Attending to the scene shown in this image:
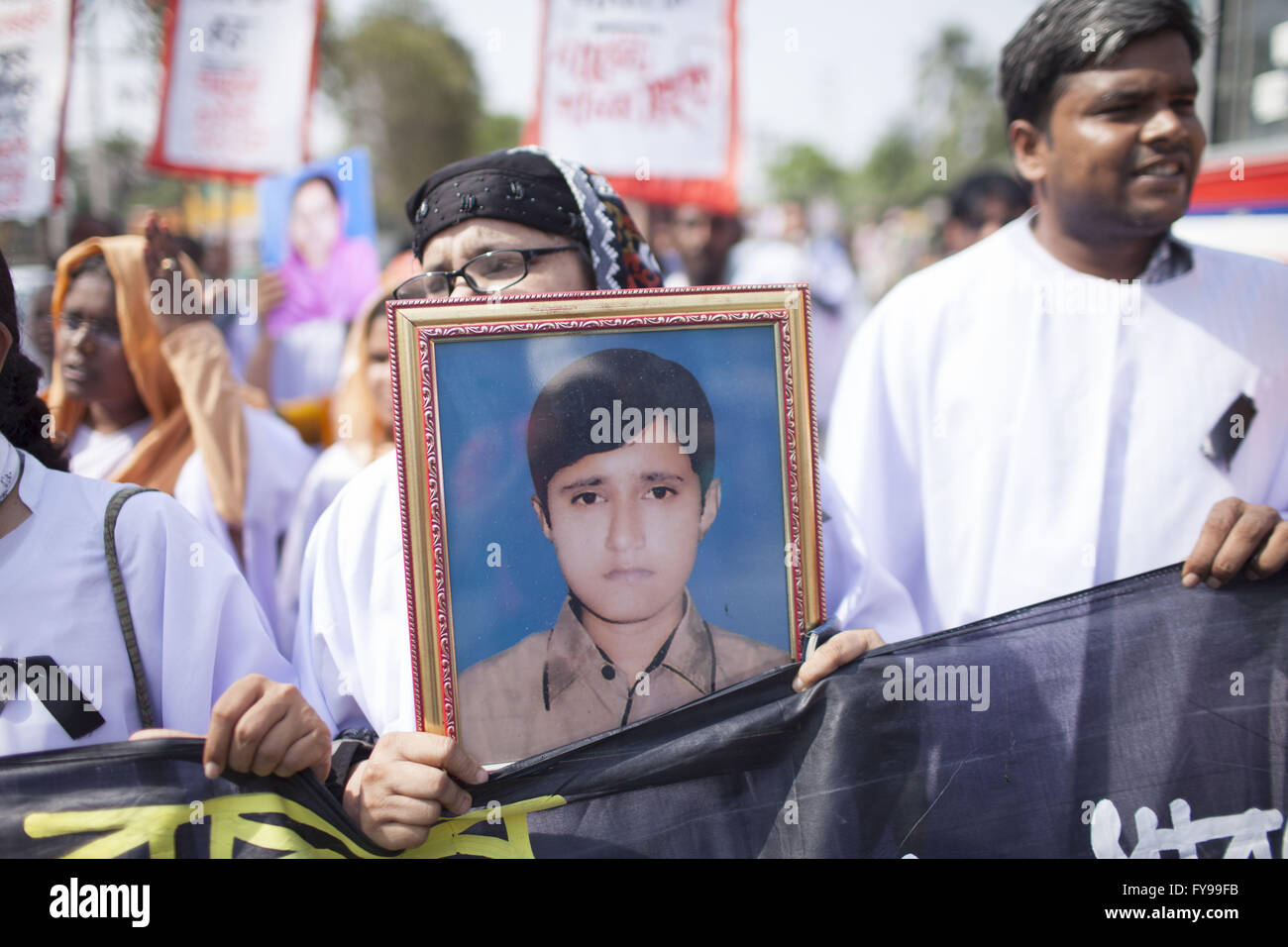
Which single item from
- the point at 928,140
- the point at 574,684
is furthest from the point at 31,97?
the point at 928,140

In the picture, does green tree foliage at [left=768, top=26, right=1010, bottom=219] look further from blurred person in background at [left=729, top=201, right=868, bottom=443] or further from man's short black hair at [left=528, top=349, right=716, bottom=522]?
man's short black hair at [left=528, top=349, right=716, bottom=522]

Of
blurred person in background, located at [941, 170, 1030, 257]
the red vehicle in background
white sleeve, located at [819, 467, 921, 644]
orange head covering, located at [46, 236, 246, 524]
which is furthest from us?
blurred person in background, located at [941, 170, 1030, 257]

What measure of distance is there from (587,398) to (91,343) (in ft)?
6.82

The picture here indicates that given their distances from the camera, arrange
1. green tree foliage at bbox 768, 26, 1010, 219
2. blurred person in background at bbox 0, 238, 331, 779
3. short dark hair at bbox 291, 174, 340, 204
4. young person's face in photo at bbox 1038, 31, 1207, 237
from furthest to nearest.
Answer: green tree foliage at bbox 768, 26, 1010, 219, short dark hair at bbox 291, 174, 340, 204, young person's face in photo at bbox 1038, 31, 1207, 237, blurred person in background at bbox 0, 238, 331, 779

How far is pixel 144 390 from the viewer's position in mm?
3205

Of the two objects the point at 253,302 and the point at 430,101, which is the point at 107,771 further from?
the point at 430,101

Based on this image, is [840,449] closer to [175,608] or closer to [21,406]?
[175,608]

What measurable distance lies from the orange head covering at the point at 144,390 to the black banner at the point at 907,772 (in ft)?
5.12

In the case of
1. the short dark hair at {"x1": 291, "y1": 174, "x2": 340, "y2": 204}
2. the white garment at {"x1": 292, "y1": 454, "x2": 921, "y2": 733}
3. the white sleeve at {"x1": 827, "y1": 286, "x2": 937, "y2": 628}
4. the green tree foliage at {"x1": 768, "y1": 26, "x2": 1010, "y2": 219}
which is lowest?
the white garment at {"x1": 292, "y1": 454, "x2": 921, "y2": 733}

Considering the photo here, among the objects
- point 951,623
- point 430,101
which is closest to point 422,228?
point 951,623

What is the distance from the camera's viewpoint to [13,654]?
1.68 m

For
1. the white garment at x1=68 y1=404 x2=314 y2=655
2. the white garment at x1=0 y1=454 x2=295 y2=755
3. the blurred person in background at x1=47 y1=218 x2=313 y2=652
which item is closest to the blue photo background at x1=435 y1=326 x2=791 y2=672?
the white garment at x1=0 y1=454 x2=295 y2=755

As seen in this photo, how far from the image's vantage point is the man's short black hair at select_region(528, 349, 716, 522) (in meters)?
1.74
